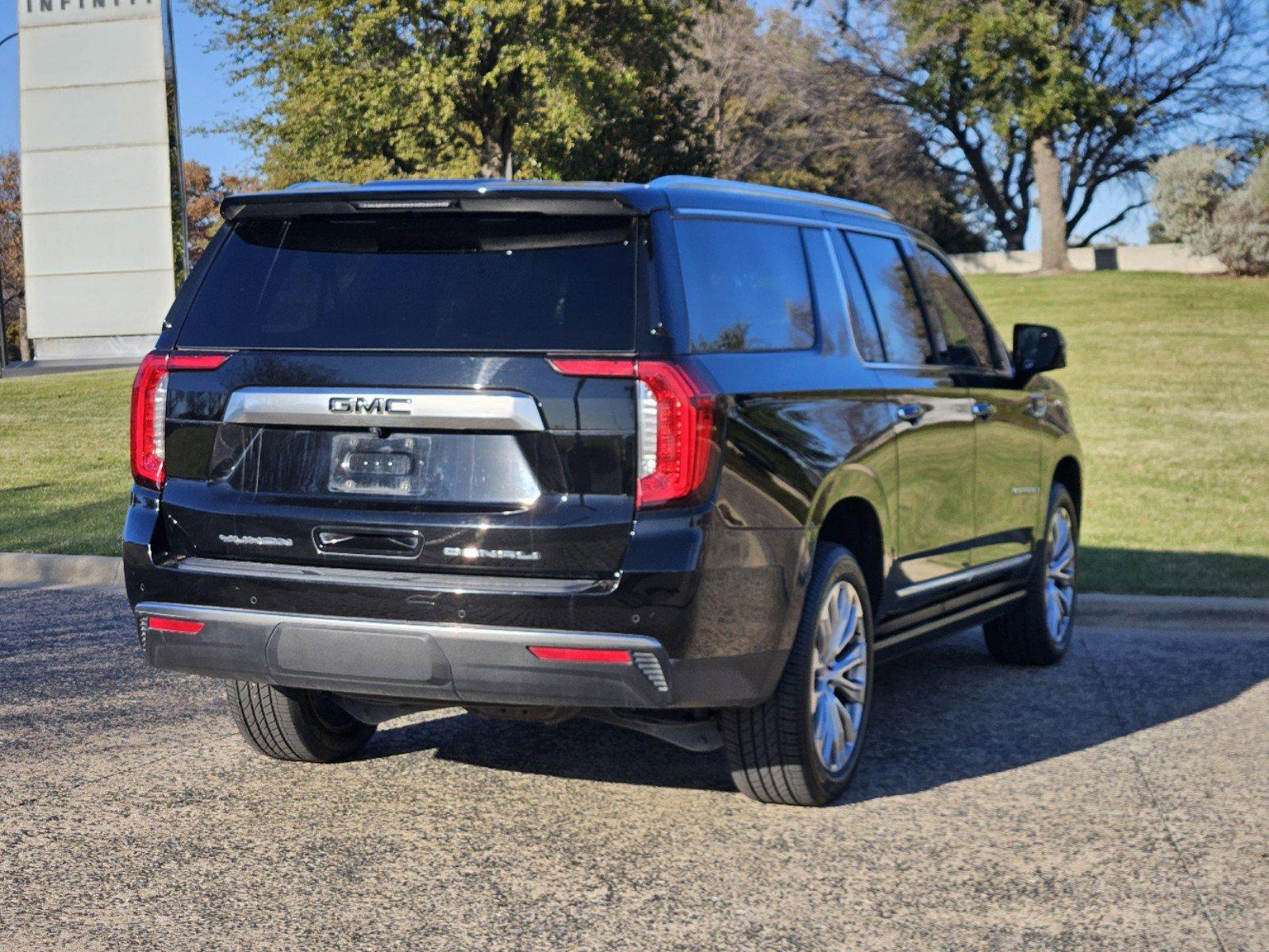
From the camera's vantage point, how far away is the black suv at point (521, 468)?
4.55 m

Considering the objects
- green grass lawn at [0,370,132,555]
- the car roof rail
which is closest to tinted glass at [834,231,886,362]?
the car roof rail

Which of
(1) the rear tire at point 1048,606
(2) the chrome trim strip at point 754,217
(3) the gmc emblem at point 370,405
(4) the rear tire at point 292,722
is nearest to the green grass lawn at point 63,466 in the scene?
(4) the rear tire at point 292,722

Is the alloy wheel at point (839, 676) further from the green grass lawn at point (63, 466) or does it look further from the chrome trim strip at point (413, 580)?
the green grass lawn at point (63, 466)

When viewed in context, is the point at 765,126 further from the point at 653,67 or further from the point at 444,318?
the point at 444,318

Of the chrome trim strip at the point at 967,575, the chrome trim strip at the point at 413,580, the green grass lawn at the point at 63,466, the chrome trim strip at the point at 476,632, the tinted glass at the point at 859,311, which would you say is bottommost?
the green grass lawn at the point at 63,466

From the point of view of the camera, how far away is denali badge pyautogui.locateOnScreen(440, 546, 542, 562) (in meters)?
4.55

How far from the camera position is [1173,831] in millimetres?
5184

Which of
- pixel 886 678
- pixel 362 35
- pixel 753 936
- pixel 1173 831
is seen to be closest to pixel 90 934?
pixel 753 936

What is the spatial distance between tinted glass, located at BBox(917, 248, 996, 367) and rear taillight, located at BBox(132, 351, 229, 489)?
311 cm

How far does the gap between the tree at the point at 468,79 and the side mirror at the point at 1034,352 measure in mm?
25272

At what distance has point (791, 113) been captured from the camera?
170 feet

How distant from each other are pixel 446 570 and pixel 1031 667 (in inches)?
168

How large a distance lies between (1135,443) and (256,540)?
1534 centimetres

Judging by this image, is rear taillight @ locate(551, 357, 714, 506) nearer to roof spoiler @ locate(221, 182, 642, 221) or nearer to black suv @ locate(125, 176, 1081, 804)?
black suv @ locate(125, 176, 1081, 804)
